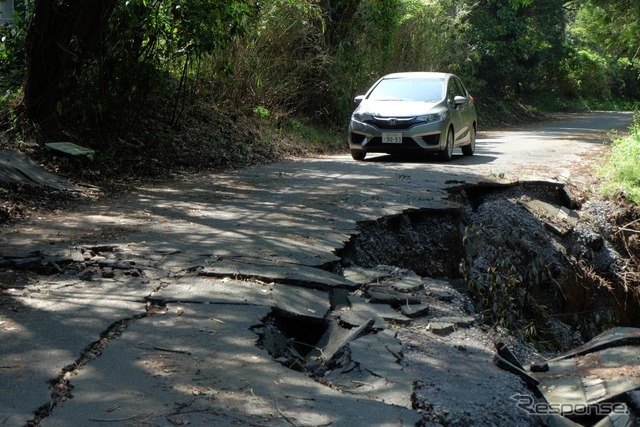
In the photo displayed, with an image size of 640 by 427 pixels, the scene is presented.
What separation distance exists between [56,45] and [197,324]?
7770 millimetres

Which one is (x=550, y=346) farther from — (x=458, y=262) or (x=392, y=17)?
(x=392, y=17)

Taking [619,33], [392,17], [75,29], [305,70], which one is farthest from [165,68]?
[619,33]

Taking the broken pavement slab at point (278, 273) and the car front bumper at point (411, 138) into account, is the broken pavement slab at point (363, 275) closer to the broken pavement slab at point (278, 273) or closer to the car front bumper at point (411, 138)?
the broken pavement slab at point (278, 273)

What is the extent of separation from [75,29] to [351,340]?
26.9 feet

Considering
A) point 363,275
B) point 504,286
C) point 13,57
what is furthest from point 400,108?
point 363,275

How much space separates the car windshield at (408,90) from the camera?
49.3ft

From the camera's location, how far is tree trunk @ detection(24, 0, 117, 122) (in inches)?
439

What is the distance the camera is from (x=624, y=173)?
1187 centimetres

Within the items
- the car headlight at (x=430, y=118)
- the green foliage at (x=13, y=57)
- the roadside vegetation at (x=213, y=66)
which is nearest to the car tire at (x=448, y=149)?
the car headlight at (x=430, y=118)

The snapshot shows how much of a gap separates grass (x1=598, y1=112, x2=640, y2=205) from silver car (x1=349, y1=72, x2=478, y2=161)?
280 centimetres

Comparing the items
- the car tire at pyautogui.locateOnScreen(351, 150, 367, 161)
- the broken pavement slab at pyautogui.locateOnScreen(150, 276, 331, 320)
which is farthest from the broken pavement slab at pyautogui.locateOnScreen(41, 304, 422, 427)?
the car tire at pyautogui.locateOnScreen(351, 150, 367, 161)

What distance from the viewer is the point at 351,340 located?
15.3 ft

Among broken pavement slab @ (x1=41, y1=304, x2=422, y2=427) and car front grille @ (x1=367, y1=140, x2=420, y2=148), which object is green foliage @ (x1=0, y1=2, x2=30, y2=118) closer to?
car front grille @ (x1=367, y1=140, x2=420, y2=148)

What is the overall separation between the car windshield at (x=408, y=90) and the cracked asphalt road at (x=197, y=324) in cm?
609
